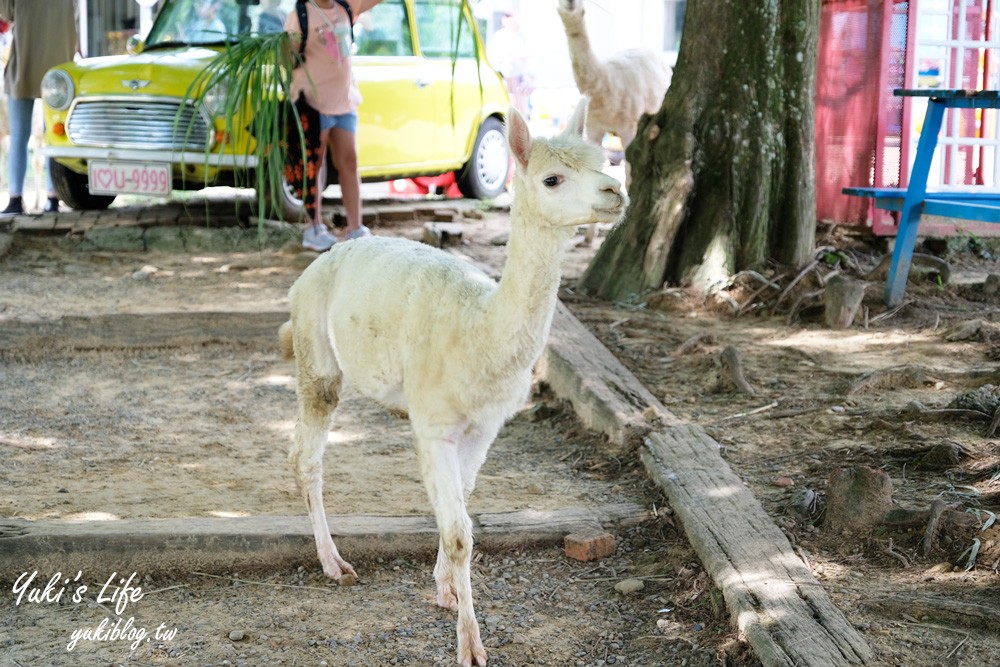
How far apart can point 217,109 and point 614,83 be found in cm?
329

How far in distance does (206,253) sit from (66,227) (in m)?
1.25

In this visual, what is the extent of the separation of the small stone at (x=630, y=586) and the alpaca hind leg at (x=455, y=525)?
1.78 feet

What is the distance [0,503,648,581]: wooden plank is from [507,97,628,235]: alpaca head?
3.98ft

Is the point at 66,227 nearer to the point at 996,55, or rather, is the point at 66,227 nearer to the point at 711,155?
the point at 711,155

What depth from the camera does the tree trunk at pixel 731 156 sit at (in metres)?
7.07

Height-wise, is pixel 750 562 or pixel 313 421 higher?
pixel 313 421

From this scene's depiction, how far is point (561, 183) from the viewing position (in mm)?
2953

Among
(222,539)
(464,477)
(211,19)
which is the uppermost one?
(211,19)

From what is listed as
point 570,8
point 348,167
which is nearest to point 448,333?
point 348,167

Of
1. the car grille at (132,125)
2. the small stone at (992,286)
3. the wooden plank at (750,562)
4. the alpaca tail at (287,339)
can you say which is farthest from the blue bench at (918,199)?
the car grille at (132,125)

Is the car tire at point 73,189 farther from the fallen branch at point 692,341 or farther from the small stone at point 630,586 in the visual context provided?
the small stone at point 630,586

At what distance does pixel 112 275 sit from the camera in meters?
8.38

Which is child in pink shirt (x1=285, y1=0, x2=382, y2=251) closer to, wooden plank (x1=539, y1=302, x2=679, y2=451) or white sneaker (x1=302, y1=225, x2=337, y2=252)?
white sneaker (x1=302, y1=225, x2=337, y2=252)

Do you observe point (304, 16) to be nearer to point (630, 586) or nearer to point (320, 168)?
point (320, 168)
